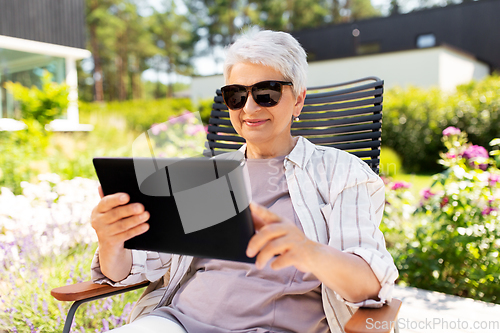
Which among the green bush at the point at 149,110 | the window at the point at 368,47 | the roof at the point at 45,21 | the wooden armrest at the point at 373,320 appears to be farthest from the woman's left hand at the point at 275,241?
the window at the point at 368,47

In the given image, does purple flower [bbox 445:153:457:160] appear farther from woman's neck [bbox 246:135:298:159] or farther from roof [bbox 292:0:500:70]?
roof [bbox 292:0:500:70]

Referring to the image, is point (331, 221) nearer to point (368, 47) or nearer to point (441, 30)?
point (441, 30)

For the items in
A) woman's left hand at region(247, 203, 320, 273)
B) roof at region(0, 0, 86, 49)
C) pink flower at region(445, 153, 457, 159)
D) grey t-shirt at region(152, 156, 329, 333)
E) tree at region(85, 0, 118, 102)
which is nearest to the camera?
woman's left hand at region(247, 203, 320, 273)

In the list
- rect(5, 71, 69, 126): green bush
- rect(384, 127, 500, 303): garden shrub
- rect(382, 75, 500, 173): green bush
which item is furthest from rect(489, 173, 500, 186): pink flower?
rect(5, 71, 69, 126): green bush

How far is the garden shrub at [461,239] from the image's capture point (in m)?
2.70

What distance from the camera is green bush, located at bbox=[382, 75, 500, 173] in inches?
334

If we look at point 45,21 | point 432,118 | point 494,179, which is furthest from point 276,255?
point 45,21

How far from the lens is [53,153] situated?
580 centimetres

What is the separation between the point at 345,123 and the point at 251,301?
121 centimetres

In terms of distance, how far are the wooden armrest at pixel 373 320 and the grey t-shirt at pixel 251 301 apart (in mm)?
227

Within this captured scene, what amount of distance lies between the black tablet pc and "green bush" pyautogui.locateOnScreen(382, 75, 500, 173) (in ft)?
29.2

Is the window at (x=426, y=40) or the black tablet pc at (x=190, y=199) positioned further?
the window at (x=426, y=40)

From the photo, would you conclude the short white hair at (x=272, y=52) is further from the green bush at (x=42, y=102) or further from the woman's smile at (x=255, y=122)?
the green bush at (x=42, y=102)

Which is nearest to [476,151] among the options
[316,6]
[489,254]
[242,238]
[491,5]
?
[489,254]
